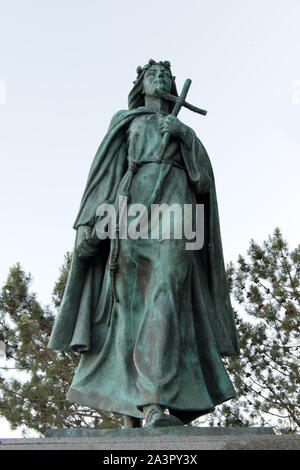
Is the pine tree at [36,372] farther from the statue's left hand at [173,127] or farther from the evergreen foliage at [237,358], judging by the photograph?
the statue's left hand at [173,127]

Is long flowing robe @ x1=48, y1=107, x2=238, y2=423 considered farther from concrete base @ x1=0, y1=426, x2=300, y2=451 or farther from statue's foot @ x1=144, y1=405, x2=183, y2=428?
concrete base @ x1=0, y1=426, x2=300, y2=451

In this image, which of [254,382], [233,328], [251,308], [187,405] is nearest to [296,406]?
[254,382]

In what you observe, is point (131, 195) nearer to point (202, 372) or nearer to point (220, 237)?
point (220, 237)

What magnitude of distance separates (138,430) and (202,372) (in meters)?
0.91

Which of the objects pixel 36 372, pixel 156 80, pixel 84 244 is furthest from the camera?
pixel 36 372

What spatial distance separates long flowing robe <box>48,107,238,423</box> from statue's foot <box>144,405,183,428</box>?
0.05 m

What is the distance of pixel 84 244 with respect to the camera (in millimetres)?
4434

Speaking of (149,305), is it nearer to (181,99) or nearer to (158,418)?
(158,418)

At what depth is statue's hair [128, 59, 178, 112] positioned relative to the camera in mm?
5145

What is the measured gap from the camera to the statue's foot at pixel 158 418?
11.8 ft

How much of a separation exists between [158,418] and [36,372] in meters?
4.94

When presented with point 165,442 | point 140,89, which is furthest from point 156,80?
point 165,442

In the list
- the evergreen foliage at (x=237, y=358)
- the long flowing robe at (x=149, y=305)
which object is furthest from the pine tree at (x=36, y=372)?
the long flowing robe at (x=149, y=305)

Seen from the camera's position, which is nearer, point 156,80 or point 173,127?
point 173,127
